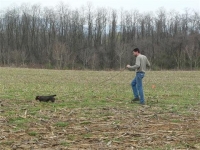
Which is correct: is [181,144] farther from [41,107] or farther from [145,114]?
[41,107]

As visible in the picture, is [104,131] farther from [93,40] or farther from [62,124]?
[93,40]

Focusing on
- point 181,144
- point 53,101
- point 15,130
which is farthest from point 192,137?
point 53,101

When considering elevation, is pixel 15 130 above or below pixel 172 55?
below

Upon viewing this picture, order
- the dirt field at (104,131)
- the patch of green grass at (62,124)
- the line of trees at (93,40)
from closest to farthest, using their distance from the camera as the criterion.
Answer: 1. the dirt field at (104,131)
2. the patch of green grass at (62,124)
3. the line of trees at (93,40)

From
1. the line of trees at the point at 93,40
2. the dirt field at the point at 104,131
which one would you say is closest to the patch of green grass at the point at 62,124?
the dirt field at the point at 104,131

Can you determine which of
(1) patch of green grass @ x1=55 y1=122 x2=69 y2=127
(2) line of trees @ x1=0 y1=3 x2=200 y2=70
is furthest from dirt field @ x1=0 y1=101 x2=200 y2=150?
(2) line of trees @ x1=0 y1=3 x2=200 y2=70

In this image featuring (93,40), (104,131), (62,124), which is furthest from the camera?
(93,40)

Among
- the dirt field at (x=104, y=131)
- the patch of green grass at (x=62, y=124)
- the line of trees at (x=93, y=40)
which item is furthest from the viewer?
the line of trees at (x=93, y=40)

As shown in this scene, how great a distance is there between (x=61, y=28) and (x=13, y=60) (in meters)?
17.9

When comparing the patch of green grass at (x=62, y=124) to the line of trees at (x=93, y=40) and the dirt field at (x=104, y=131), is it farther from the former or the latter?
the line of trees at (x=93, y=40)

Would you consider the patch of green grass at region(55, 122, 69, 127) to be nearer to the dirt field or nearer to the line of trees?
the dirt field

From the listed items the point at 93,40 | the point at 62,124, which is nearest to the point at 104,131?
the point at 62,124

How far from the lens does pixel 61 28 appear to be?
281ft

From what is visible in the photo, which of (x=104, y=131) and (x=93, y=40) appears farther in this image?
(x=93, y=40)
